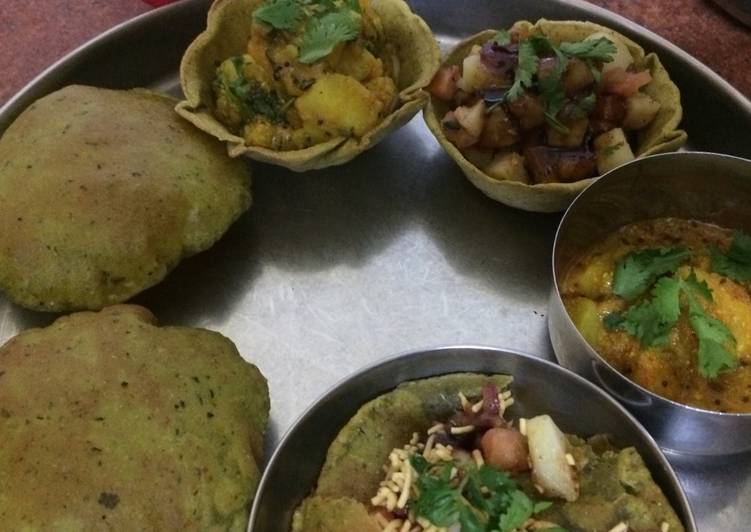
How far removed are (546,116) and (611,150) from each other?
0.14m

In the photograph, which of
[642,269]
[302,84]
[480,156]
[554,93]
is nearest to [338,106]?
[302,84]

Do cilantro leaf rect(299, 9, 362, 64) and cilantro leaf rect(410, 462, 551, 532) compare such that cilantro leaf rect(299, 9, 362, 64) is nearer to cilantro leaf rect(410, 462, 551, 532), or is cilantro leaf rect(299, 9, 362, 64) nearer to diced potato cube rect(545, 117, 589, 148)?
diced potato cube rect(545, 117, 589, 148)

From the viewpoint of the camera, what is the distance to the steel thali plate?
157 centimetres

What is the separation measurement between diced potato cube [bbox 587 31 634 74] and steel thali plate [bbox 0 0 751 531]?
0.50 feet

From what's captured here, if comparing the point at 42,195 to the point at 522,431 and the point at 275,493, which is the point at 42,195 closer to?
the point at 275,493

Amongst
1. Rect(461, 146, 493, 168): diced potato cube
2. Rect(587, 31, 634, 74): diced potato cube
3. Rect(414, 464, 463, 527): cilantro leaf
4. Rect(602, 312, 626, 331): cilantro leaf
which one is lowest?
Rect(414, 464, 463, 527): cilantro leaf

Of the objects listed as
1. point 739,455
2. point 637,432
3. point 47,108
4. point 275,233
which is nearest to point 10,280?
point 47,108

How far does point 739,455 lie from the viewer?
1435 mm

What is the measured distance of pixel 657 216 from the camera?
1605 mm

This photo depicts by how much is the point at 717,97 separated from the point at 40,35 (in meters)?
1.69

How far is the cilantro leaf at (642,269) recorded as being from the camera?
1.43 meters

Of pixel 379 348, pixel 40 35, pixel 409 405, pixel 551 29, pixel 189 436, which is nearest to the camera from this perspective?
pixel 189 436

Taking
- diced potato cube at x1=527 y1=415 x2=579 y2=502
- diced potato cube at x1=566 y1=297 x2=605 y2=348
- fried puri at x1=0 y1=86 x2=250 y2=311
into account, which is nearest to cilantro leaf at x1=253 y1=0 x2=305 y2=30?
fried puri at x1=0 y1=86 x2=250 y2=311

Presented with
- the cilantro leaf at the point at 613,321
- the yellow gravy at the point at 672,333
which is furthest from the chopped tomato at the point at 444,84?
the cilantro leaf at the point at 613,321
